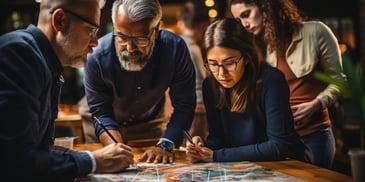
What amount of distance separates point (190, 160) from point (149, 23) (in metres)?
0.71

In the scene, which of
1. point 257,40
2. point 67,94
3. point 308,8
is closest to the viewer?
point 257,40

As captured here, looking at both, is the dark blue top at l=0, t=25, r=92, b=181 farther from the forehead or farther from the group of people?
the forehead

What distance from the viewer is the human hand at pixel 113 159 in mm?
2053

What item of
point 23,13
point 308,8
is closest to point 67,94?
point 23,13

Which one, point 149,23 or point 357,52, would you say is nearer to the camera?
point 149,23

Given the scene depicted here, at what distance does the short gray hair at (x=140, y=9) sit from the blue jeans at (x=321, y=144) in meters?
0.97

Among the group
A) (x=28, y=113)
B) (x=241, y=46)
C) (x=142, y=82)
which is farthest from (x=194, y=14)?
(x=28, y=113)

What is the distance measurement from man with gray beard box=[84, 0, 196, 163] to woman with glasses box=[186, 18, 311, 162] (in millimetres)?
300

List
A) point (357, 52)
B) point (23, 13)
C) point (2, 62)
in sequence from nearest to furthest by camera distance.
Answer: point (2, 62), point (357, 52), point (23, 13)

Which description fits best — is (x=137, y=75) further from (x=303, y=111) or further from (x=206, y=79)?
(x=303, y=111)

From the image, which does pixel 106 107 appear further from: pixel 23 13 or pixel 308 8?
pixel 23 13

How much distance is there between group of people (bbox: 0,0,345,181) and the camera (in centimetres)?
205

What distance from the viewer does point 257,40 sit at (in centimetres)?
249

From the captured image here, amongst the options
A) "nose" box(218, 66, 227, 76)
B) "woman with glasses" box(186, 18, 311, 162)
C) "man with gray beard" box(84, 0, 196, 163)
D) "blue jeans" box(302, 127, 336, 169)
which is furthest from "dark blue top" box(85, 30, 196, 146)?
"blue jeans" box(302, 127, 336, 169)
